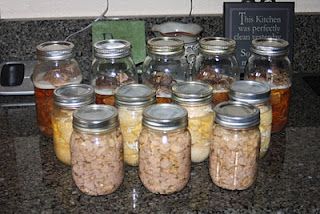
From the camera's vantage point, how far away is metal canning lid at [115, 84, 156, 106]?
0.83m

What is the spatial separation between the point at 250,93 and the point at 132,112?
20cm

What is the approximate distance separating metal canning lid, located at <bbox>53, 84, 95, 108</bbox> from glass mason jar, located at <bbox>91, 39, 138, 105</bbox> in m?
0.07

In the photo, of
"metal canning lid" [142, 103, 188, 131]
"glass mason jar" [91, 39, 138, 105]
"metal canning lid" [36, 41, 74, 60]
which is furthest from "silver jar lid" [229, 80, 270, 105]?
"metal canning lid" [36, 41, 74, 60]

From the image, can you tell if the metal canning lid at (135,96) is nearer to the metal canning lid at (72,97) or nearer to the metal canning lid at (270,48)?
the metal canning lid at (72,97)

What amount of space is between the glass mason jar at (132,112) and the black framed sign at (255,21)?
1.40 feet

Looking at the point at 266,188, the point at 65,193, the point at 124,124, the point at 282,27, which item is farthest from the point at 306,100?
the point at 65,193

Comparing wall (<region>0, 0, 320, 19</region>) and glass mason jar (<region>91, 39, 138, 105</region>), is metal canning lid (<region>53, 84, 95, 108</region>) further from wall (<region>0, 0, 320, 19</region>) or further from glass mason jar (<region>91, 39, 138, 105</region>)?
wall (<region>0, 0, 320, 19</region>)

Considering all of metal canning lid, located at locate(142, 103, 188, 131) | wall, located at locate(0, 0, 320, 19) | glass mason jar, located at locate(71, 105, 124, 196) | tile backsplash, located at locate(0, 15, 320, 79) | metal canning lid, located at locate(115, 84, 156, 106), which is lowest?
glass mason jar, located at locate(71, 105, 124, 196)

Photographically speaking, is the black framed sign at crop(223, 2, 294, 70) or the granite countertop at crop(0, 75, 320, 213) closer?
the granite countertop at crop(0, 75, 320, 213)

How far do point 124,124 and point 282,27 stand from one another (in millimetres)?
570

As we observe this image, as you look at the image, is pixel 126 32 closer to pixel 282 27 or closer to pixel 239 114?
pixel 282 27

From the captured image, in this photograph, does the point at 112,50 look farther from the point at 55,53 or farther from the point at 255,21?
the point at 255,21

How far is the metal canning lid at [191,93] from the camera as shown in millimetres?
829

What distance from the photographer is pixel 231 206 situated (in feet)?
2.53
